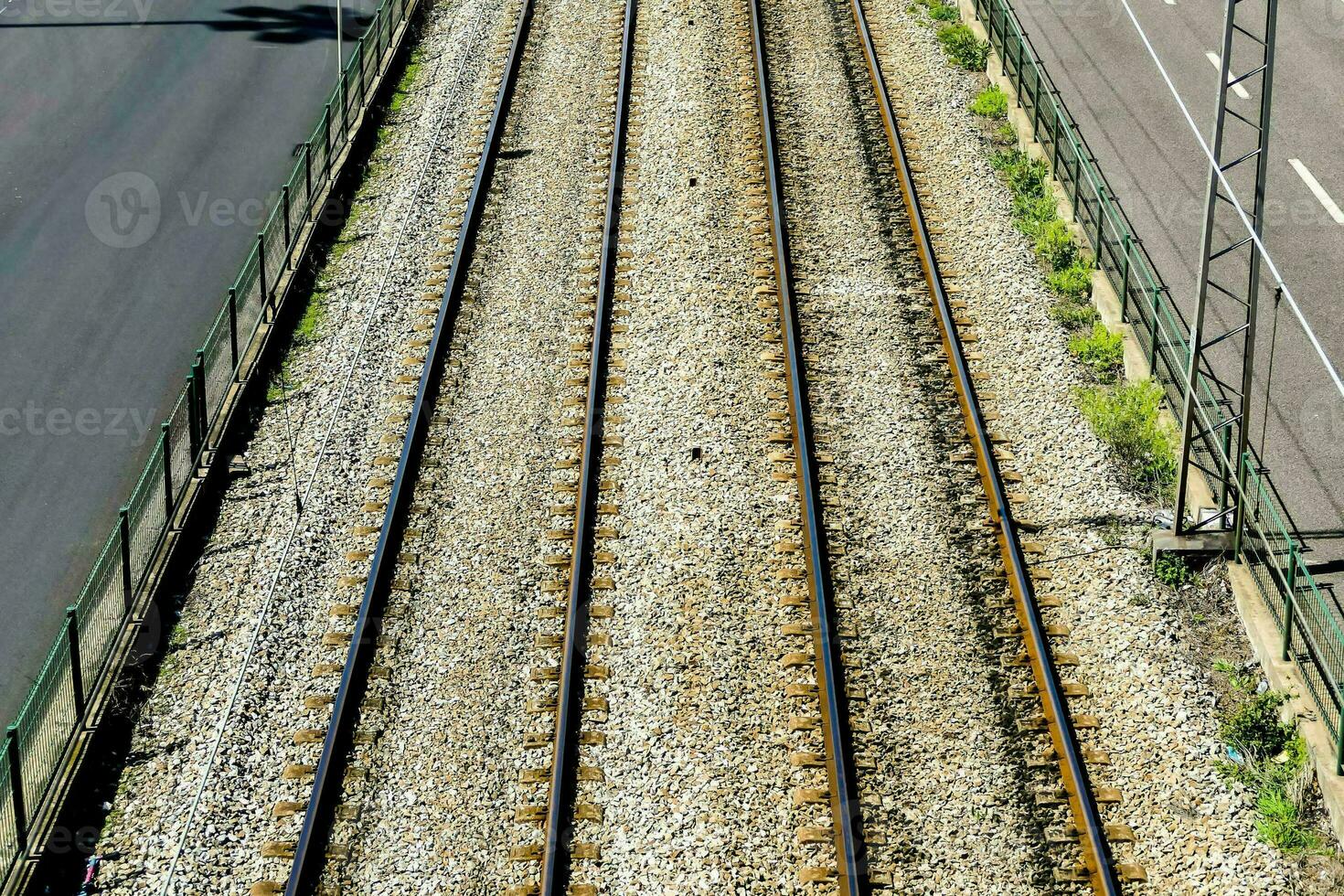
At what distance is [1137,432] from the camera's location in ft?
59.2

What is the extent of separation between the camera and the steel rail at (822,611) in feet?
42.5

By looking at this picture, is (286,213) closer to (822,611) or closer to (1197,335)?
(822,611)

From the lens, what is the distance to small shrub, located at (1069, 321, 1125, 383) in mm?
19453

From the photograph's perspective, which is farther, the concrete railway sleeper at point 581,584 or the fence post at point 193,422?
the fence post at point 193,422

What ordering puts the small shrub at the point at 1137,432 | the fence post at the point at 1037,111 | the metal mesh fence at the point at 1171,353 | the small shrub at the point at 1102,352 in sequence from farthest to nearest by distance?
the fence post at the point at 1037,111, the small shrub at the point at 1102,352, the small shrub at the point at 1137,432, the metal mesh fence at the point at 1171,353

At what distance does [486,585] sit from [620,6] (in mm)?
17132

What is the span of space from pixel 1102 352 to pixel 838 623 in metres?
6.44

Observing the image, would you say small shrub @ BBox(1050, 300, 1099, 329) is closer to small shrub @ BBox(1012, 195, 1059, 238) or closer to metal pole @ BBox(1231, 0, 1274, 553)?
small shrub @ BBox(1012, 195, 1059, 238)

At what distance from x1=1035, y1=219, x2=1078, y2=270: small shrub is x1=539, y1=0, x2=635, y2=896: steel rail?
5976mm

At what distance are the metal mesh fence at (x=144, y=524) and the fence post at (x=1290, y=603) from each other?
1117cm

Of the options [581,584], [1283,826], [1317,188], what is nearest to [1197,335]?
[1283,826]

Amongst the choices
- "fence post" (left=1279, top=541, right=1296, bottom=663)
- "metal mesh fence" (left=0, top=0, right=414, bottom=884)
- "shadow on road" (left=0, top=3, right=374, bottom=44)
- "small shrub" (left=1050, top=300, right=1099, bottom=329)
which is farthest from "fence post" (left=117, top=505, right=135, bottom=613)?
"shadow on road" (left=0, top=3, right=374, bottom=44)

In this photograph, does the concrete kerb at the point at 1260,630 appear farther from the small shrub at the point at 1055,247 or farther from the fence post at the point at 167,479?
the fence post at the point at 167,479

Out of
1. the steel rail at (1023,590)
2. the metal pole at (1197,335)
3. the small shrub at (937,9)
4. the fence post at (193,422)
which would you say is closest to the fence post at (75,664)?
the fence post at (193,422)
